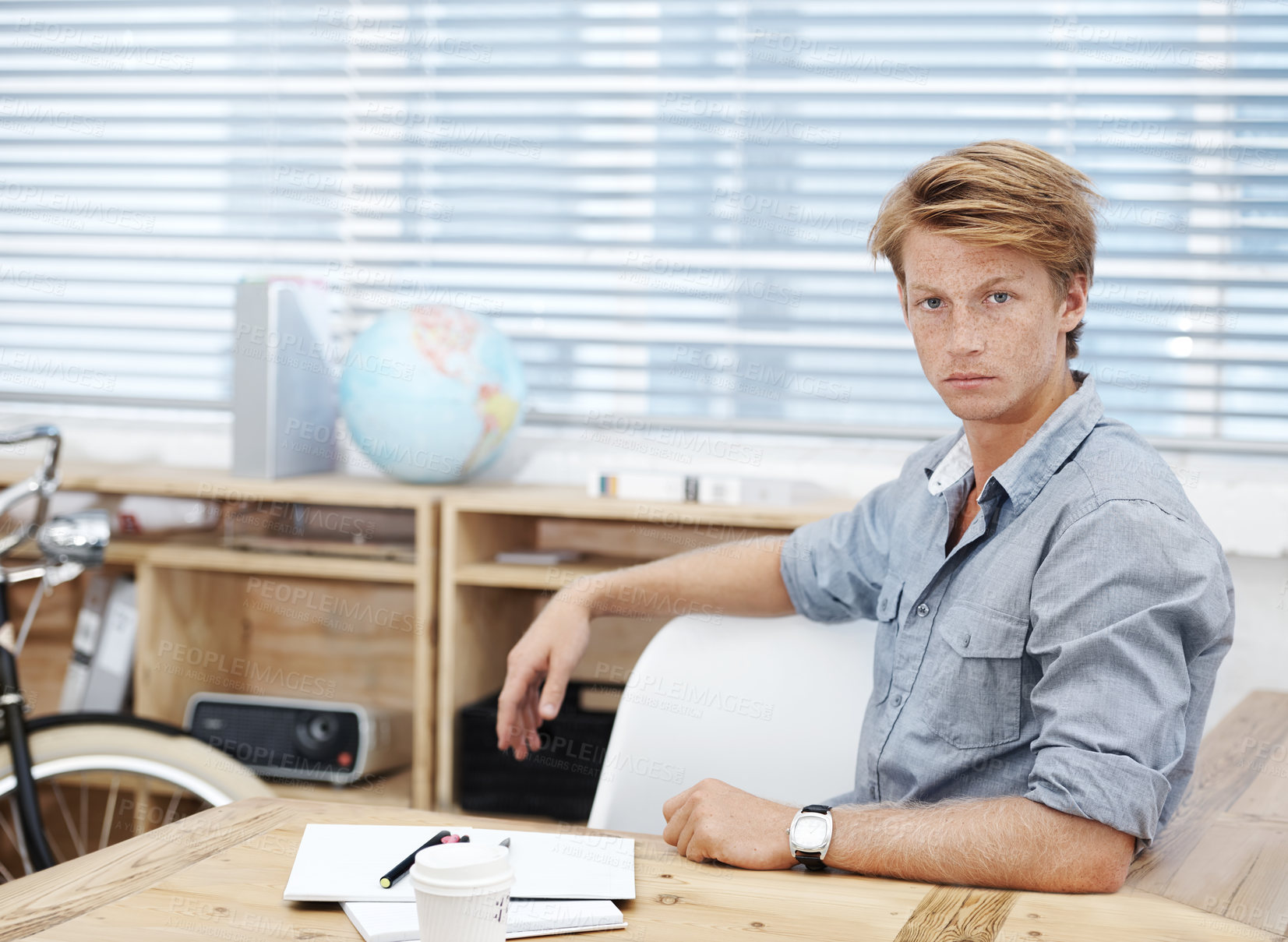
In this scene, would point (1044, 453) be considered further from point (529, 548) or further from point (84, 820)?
point (84, 820)

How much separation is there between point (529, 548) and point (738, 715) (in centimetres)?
102

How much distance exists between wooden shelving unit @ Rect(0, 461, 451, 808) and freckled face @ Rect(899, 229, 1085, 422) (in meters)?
1.09

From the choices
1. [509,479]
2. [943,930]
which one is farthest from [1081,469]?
[509,479]

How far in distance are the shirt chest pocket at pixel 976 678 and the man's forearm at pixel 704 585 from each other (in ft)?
1.12

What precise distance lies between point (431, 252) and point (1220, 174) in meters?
1.56

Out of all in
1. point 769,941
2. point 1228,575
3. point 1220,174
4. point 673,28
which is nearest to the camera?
Answer: point 769,941

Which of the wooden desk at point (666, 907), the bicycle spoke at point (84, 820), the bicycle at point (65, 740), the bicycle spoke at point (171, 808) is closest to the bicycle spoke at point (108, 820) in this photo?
the bicycle spoke at point (84, 820)

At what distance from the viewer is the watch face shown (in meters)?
0.98

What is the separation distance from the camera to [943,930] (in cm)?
82

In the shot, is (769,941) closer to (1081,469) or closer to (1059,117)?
(1081,469)

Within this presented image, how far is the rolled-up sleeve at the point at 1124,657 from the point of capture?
940 mm

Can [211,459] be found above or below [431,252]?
below

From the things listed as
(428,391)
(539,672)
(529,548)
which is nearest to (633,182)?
(428,391)

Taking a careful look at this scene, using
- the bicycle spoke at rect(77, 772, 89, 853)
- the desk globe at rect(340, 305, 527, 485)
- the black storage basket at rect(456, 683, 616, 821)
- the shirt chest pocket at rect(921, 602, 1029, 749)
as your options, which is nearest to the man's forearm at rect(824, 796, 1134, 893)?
the shirt chest pocket at rect(921, 602, 1029, 749)
